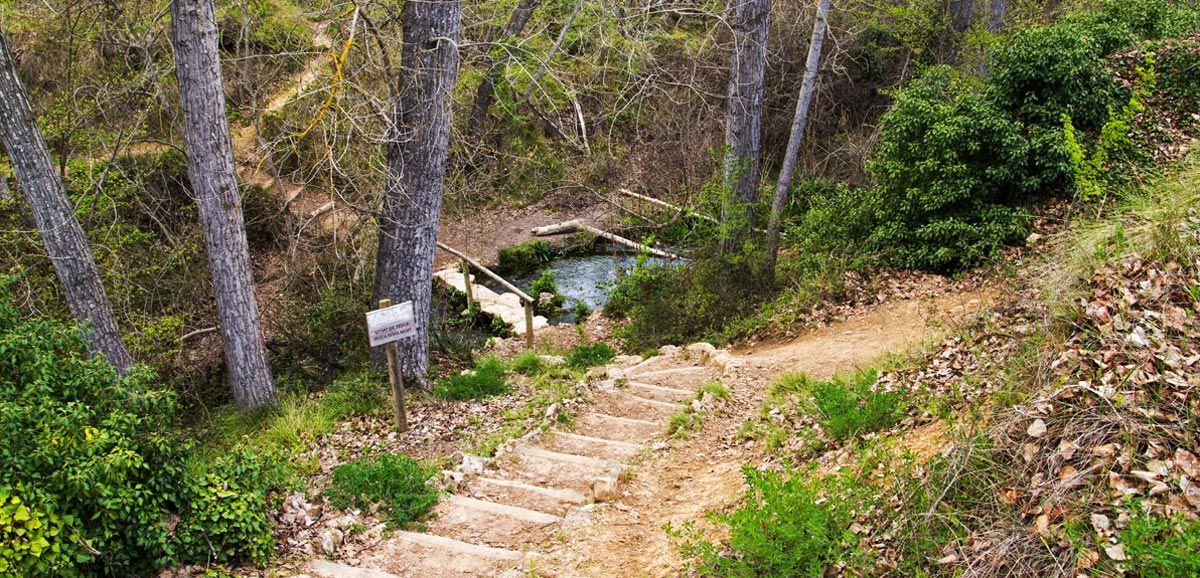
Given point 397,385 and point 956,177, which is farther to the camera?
point 956,177

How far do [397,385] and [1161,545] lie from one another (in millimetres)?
5886

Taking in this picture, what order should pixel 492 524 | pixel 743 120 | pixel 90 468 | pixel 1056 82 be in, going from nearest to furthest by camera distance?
pixel 90 468 < pixel 492 524 < pixel 1056 82 < pixel 743 120

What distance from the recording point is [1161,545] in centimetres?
319

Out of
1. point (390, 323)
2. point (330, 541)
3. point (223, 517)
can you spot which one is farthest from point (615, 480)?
point (223, 517)

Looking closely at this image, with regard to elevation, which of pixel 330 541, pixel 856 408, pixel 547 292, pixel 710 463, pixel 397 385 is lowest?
pixel 547 292

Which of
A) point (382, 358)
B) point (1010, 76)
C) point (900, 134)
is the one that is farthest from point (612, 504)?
point (1010, 76)

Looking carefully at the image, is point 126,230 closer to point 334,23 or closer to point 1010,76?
point 334,23

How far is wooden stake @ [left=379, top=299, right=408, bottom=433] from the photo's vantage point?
716cm

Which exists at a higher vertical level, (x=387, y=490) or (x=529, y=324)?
(x=387, y=490)

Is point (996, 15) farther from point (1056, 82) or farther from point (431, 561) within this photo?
point (431, 561)

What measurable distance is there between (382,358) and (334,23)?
3720mm

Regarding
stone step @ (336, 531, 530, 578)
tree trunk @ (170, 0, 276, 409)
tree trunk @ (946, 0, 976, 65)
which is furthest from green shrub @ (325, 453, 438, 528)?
tree trunk @ (946, 0, 976, 65)

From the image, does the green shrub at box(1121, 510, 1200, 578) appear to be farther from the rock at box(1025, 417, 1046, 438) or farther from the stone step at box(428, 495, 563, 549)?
the stone step at box(428, 495, 563, 549)

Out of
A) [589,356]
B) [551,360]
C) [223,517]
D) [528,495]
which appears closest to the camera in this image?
[223,517]
